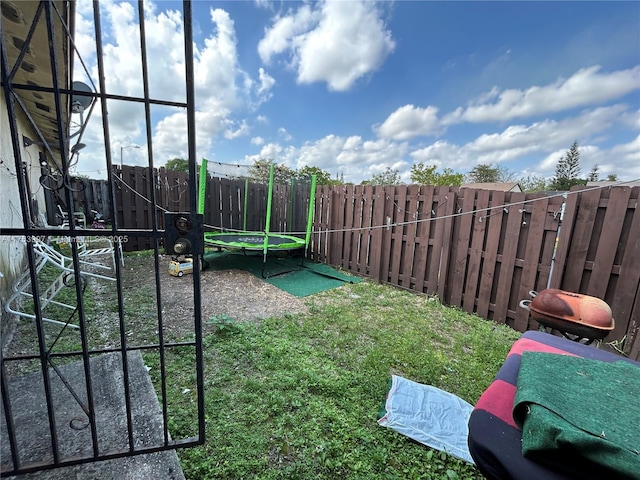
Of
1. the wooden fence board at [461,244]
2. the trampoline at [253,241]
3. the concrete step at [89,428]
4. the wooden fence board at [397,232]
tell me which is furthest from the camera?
the trampoline at [253,241]

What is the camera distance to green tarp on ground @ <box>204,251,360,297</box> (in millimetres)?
4289

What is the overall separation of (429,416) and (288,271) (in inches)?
145

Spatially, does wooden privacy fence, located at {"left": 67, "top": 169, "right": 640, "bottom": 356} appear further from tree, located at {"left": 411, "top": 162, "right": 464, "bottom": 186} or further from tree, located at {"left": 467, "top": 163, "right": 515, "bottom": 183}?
tree, located at {"left": 467, "top": 163, "right": 515, "bottom": 183}

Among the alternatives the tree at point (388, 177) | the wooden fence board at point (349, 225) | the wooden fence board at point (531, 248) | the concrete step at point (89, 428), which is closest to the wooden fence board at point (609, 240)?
the wooden fence board at point (531, 248)

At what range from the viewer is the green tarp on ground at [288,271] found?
4.29 metres

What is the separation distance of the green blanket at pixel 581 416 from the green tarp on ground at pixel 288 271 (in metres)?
3.13

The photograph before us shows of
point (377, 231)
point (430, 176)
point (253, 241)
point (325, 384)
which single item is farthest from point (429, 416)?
point (430, 176)

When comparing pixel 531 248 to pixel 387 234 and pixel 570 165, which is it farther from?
pixel 570 165

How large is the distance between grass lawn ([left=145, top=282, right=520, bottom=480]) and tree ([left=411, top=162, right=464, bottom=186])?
13.7 meters

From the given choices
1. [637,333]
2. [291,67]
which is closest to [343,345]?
[637,333]

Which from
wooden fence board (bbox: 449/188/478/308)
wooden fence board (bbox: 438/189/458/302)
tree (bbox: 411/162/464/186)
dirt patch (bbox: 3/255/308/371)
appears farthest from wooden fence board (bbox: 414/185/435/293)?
tree (bbox: 411/162/464/186)

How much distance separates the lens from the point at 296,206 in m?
6.70

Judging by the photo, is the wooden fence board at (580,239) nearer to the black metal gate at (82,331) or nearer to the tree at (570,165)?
the black metal gate at (82,331)

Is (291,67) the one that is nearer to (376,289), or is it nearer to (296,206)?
(296,206)
